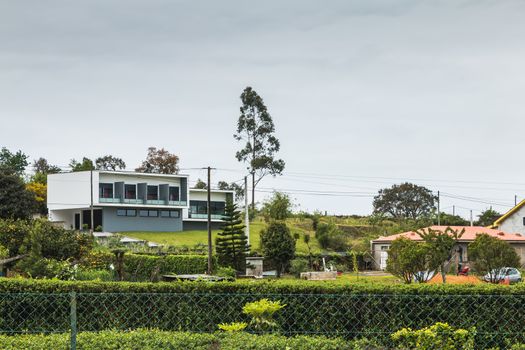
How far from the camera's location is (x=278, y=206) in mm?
66562

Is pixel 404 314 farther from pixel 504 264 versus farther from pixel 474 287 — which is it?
pixel 504 264

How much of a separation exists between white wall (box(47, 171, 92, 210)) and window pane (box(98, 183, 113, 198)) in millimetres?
1187

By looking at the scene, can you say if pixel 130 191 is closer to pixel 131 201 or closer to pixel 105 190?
pixel 131 201

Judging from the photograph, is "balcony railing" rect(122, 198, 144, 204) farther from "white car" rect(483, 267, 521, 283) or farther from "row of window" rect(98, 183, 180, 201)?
"white car" rect(483, 267, 521, 283)

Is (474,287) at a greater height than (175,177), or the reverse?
(175,177)

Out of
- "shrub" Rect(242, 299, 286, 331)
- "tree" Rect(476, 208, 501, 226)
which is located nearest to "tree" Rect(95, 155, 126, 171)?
"tree" Rect(476, 208, 501, 226)

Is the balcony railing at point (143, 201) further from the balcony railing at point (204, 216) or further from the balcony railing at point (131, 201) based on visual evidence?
the balcony railing at point (204, 216)

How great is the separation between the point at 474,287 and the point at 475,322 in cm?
111

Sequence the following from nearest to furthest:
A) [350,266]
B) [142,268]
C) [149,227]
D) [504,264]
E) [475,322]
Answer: [475,322] < [504,264] < [142,268] < [350,266] < [149,227]

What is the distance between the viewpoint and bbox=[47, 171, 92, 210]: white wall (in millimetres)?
64938

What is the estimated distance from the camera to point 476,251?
3203 cm

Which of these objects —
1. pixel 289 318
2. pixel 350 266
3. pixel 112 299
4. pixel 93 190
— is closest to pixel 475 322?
pixel 289 318

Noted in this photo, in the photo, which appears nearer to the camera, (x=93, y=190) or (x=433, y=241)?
(x=433, y=241)

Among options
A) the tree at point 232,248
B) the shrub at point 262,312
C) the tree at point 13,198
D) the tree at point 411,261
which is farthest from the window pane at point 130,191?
the shrub at point 262,312
